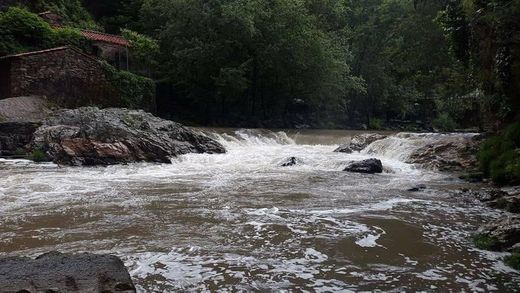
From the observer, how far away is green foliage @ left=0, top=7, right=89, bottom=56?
949 inches

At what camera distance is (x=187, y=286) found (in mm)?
5137

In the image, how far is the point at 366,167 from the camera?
15055mm

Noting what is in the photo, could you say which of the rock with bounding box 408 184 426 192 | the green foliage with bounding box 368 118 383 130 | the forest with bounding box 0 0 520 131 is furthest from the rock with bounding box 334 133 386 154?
the green foliage with bounding box 368 118 383 130

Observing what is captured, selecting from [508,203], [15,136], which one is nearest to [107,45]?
[15,136]

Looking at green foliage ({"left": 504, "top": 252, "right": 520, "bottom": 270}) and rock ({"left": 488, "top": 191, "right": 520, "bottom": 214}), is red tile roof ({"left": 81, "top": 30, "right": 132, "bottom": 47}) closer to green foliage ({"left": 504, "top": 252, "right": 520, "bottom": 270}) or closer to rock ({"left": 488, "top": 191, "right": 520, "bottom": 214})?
rock ({"left": 488, "top": 191, "right": 520, "bottom": 214})

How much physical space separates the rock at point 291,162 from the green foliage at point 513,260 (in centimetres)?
1074

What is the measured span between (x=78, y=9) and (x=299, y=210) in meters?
32.7

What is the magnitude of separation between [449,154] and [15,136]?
609 inches

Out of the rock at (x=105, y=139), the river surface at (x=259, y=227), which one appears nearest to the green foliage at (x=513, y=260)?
the river surface at (x=259, y=227)

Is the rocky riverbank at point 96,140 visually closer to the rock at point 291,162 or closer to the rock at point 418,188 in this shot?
the rock at point 291,162

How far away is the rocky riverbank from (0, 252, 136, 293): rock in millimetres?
11306

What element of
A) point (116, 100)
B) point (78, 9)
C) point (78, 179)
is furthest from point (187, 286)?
point (78, 9)

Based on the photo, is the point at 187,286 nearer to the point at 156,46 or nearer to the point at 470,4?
the point at 470,4

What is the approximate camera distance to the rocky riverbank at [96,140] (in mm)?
15969
